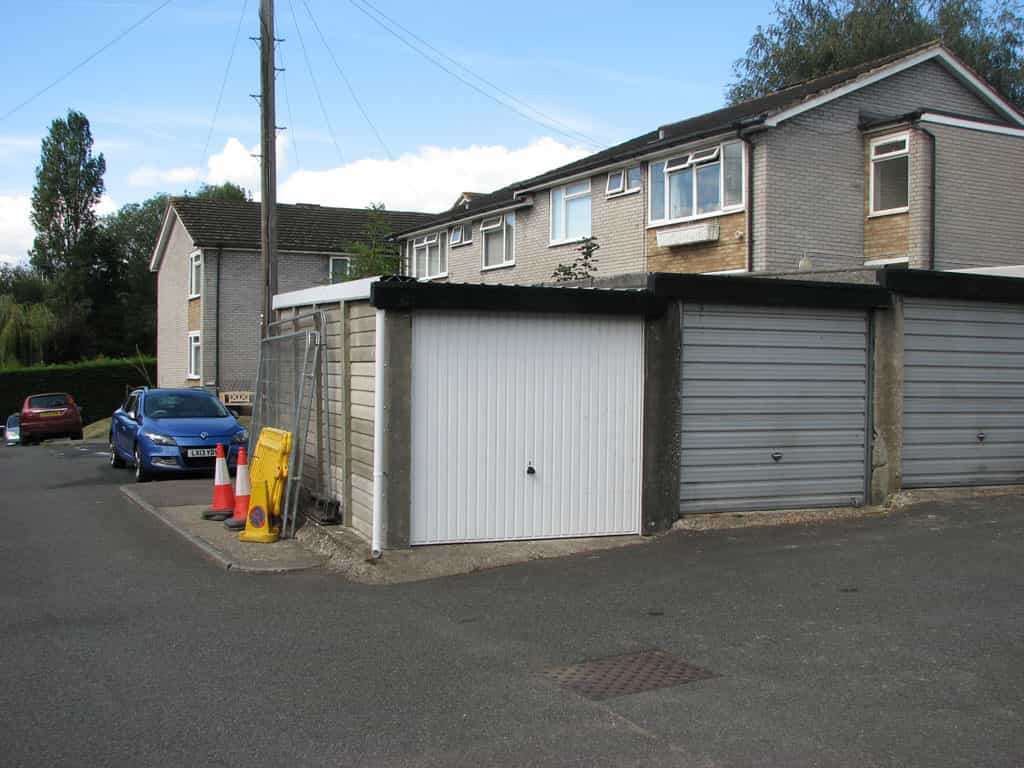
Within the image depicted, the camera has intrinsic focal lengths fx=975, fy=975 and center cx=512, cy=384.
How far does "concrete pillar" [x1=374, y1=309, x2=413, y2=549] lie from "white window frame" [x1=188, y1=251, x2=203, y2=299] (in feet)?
95.9

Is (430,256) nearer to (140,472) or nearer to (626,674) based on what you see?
(140,472)

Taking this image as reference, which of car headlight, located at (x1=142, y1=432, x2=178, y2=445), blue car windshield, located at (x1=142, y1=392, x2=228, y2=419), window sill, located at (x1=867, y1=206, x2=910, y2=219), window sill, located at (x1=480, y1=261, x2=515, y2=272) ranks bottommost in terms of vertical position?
car headlight, located at (x1=142, y1=432, x2=178, y2=445)

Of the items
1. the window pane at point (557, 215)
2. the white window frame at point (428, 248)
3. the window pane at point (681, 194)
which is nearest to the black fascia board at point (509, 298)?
the window pane at point (681, 194)

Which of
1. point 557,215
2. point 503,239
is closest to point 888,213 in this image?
point 557,215

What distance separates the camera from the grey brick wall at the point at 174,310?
39.2m

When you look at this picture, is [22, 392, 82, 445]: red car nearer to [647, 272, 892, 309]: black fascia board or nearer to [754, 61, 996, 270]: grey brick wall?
[754, 61, 996, 270]: grey brick wall

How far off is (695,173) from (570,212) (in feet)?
16.2

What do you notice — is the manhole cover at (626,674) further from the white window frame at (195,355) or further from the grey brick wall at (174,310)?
the grey brick wall at (174,310)

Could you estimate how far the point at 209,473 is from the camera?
52.9ft

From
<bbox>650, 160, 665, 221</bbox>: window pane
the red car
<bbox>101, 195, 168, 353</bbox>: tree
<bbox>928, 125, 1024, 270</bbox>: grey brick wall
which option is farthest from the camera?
<bbox>101, 195, 168, 353</bbox>: tree

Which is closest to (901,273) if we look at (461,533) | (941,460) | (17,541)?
(941,460)

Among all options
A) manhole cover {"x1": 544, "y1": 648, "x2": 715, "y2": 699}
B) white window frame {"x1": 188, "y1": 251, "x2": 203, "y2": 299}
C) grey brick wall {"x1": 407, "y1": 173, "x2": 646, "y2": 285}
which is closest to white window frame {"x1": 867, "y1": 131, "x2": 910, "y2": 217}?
grey brick wall {"x1": 407, "y1": 173, "x2": 646, "y2": 285}

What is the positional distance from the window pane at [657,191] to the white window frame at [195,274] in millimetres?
20606

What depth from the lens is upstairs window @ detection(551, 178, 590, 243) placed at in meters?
24.0
